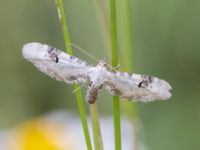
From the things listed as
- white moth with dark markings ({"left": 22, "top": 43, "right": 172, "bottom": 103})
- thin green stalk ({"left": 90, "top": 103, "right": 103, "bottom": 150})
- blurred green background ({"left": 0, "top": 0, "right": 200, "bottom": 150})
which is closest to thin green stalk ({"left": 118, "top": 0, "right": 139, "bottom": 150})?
white moth with dark markings ({"left": 22, "top": 43, "right": 172, "bottom": 103})

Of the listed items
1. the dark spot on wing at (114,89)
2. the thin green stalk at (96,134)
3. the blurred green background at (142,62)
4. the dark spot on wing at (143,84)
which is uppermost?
the blurred green background at (142,62)

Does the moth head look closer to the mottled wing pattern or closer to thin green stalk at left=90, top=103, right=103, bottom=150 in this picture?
the mottled wing pattern

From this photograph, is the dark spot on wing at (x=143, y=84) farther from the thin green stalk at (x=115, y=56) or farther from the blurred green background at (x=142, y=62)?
the blurred green background at (x=142, y=62)

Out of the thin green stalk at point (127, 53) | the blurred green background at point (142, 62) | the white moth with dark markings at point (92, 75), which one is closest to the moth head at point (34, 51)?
the white moth with dark markings at point (92, 75)

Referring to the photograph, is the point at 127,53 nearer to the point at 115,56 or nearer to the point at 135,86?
the point at 135,86

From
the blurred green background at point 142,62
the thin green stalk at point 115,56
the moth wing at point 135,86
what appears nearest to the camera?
the thin green stalk at point 115,56

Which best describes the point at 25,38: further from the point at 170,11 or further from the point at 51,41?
the point at 170,11

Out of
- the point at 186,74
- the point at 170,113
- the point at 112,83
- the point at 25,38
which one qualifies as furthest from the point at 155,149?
the point at 112,83

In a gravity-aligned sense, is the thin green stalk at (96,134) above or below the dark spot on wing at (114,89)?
below

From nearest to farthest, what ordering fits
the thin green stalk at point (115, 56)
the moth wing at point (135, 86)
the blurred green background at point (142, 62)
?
the thin green stalk at point (115, 56) → the moth wing at point (135, 86) → the blurred green background at point (142, 62)
